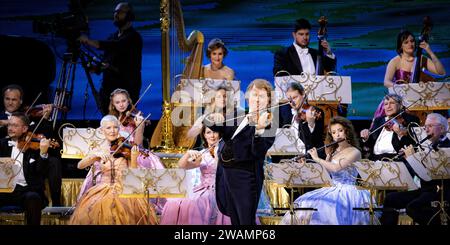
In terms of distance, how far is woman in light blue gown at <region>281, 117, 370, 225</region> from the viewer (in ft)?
20.4

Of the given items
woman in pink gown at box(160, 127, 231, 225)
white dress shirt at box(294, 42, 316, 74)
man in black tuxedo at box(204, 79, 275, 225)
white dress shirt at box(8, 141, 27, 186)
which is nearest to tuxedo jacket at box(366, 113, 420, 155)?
white dress shirt at box(294, 42, 316, 74)

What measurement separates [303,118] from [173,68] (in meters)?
1.05

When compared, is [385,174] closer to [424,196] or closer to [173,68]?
[424,196]

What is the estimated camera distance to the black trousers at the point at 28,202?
20.2 ft

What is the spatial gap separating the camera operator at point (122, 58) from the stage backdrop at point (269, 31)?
0.35 ft

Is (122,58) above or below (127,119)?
above

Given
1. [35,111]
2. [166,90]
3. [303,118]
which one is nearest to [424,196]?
[303,118]

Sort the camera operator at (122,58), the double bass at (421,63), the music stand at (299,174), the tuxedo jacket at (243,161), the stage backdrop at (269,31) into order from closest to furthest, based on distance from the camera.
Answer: the tuxedo jacket at (243,161)
the music stand at (299,174)
the double bass at (421,63)
the camera operator at (122,58)
the stage backdrop at (269,31)

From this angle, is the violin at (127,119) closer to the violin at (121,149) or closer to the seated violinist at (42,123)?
the violin at (121,149)

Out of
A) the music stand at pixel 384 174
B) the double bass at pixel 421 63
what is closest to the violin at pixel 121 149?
the music stand at pixel 384 174

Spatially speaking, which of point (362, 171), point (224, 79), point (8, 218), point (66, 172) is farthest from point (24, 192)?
point (362, 171)

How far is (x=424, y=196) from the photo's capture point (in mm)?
6090

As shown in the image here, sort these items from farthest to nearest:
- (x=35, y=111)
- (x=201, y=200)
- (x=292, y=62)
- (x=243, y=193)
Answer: (x=292, y=62) → (x=35, y=111) → (x=201, y=200) → (x=243, y=193)
